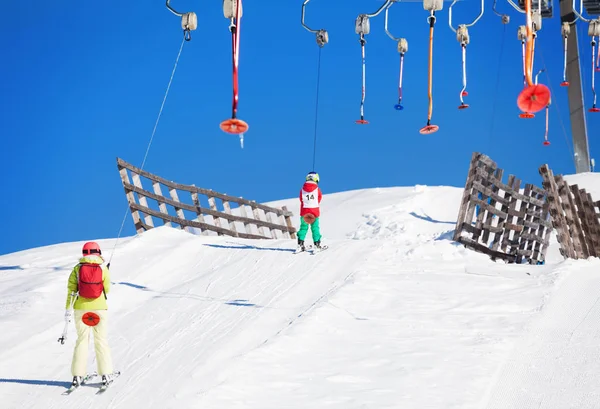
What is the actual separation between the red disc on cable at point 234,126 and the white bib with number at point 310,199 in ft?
18.0

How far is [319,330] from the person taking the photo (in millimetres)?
8125

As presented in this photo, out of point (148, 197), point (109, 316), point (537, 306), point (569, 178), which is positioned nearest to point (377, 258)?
point (537, 306)

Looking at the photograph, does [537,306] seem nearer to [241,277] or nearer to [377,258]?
[377,258]

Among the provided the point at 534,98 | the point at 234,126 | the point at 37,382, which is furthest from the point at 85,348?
the point at 534,98

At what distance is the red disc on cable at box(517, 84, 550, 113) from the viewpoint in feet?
24.4

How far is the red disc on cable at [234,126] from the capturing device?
7.30 m

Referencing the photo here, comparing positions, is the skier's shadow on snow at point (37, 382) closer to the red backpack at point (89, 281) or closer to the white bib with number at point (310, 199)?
the red backpack at point (89, 281)

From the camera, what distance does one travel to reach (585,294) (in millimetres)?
9281

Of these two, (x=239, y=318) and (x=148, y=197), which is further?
(x=148, y=197)

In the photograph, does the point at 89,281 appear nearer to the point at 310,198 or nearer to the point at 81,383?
the point at 81,383

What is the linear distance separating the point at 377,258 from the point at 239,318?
3490 mm

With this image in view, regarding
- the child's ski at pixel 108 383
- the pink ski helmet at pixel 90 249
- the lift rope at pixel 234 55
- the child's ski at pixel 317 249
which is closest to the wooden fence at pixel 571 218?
the child's ski at pixel 317 249

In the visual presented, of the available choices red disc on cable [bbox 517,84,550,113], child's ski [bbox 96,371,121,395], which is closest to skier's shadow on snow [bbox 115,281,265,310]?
child's ski [bbox 96,371,121,395]

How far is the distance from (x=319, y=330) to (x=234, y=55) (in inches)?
128
